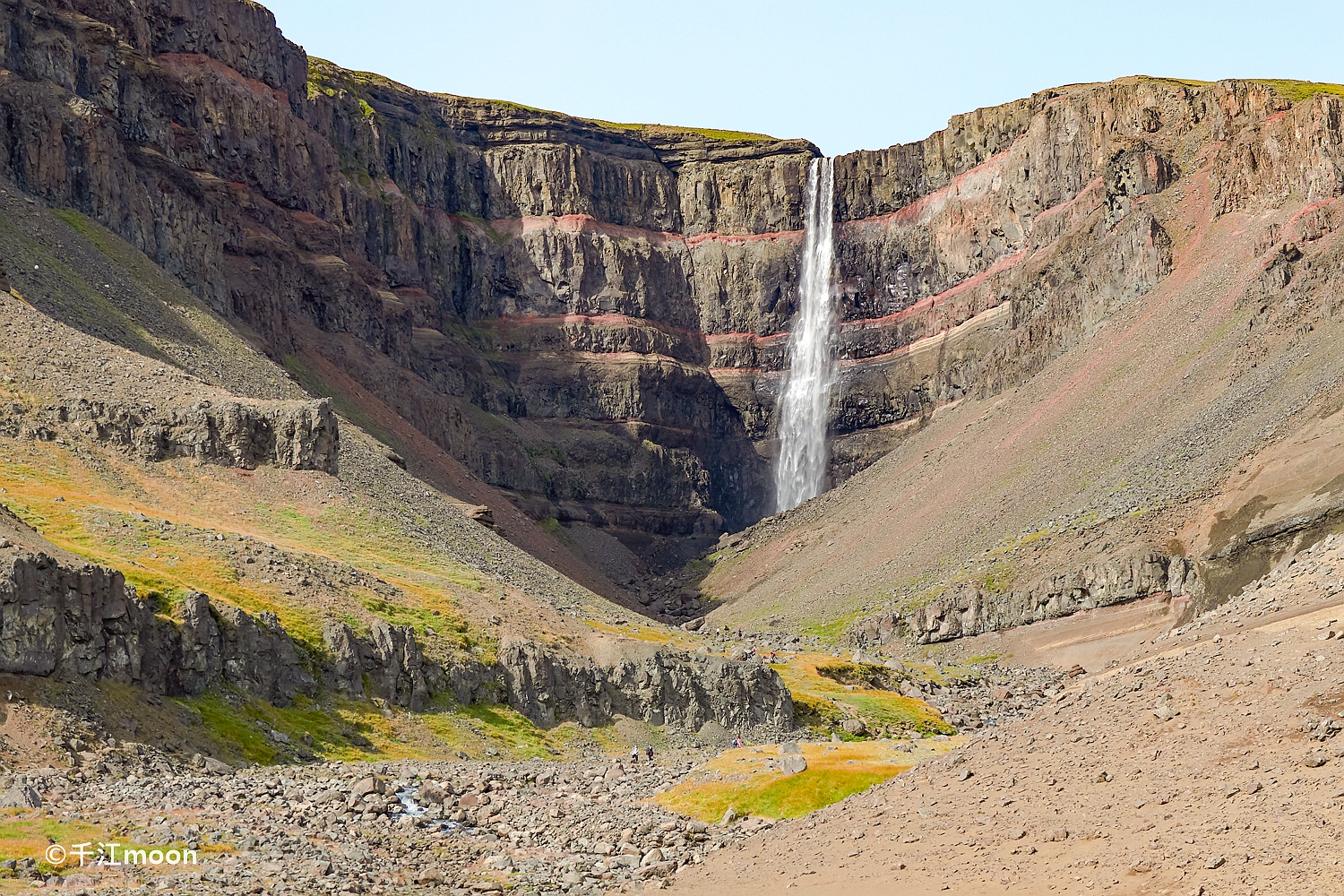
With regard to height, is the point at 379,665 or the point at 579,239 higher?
the point at 579,239

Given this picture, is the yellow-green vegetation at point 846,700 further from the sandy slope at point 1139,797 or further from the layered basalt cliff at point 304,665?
the sandy slope at point 1139,797

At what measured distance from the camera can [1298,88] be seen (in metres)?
172

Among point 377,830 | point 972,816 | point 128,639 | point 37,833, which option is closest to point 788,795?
point 972,816

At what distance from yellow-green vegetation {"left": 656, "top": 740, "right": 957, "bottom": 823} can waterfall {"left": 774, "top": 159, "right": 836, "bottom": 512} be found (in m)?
120

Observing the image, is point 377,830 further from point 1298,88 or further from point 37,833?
point 1298,88

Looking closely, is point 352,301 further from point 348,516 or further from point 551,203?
point 348,516

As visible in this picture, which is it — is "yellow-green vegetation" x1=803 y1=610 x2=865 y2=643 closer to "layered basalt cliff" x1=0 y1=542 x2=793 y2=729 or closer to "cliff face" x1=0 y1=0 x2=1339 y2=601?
"layered basalt cliff" x1=0 y1=542 x2=793 y2=729

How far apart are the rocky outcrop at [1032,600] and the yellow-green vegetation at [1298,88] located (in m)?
72.5

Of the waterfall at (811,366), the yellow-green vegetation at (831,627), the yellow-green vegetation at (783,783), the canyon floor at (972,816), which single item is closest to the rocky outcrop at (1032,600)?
the yellow-green vegetation at (831,627)

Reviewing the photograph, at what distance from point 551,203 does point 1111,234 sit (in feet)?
246

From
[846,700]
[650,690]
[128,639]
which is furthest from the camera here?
[846,700]

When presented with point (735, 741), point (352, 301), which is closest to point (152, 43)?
point (352, 301)

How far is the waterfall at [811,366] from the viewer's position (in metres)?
178

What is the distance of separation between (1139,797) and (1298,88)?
159 m
